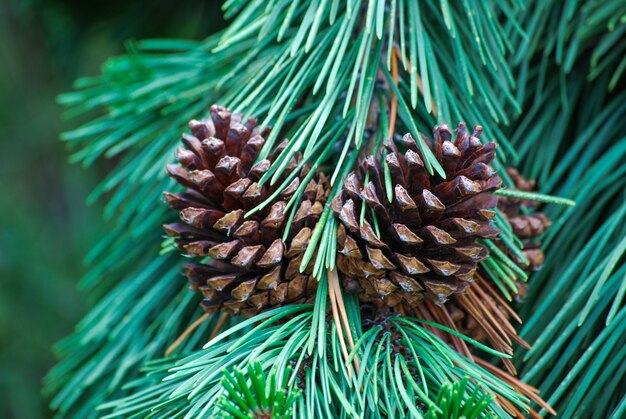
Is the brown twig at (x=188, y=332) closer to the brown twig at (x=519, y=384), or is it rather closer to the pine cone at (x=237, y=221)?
the pine cone at (x=237, y=221)

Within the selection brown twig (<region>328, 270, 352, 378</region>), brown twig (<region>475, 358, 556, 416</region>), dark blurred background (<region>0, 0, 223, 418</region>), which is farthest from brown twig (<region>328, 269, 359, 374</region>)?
dark blurred background (<region>0, 0, 223, 418</region>)

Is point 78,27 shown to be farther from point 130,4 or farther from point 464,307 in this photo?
point 464,307

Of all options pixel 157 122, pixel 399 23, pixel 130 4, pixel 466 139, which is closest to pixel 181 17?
pixel 130 4

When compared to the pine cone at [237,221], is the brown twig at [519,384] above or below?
below

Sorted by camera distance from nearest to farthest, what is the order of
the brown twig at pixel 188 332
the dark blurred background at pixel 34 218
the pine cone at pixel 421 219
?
1. the pine cone at pixel 421 219
2. the brown twig at pixel 188 332
3. the dark blurred background at pixel 34 218

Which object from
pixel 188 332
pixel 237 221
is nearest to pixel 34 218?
pixel 188 332

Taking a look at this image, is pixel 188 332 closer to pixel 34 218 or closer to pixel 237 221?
pixel 237 221

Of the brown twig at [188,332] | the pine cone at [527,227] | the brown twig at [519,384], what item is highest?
the pine cone at [527,227]

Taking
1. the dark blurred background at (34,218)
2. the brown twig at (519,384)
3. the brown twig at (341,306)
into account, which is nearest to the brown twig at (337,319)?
the brown twig at (341,306)
